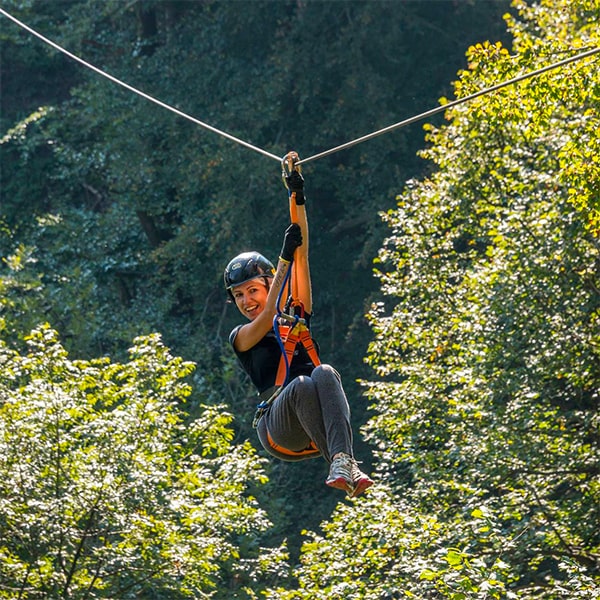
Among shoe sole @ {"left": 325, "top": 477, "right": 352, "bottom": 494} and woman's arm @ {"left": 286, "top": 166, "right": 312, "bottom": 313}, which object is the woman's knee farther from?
shoe sole @ {"left": 325, "top": 477, "right": 352, "bottom": 494}

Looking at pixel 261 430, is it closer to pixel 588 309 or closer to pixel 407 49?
pixel 588 309

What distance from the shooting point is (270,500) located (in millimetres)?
18625

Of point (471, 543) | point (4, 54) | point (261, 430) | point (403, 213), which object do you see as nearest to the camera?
point (261, 430)

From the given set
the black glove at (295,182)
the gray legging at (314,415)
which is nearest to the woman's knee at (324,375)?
the gray legging at (314,415)

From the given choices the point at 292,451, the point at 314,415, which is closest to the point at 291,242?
the point at 314,415

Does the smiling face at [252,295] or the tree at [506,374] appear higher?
the tree at [506,374]

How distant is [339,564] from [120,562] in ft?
7.55

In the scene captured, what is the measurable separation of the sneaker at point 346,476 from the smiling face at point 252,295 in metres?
0.93

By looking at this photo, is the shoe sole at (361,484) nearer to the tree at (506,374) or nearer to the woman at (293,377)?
the woman at (293,377)

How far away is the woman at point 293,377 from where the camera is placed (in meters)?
5.28

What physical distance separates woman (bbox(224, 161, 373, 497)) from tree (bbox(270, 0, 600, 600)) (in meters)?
4.84

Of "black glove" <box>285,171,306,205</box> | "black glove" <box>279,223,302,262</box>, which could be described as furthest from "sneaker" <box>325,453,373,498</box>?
"black glove" <box>285,171,306,205</box>

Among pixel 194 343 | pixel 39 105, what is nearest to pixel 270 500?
pixel 194 343

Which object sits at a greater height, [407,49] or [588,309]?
[407,49]
